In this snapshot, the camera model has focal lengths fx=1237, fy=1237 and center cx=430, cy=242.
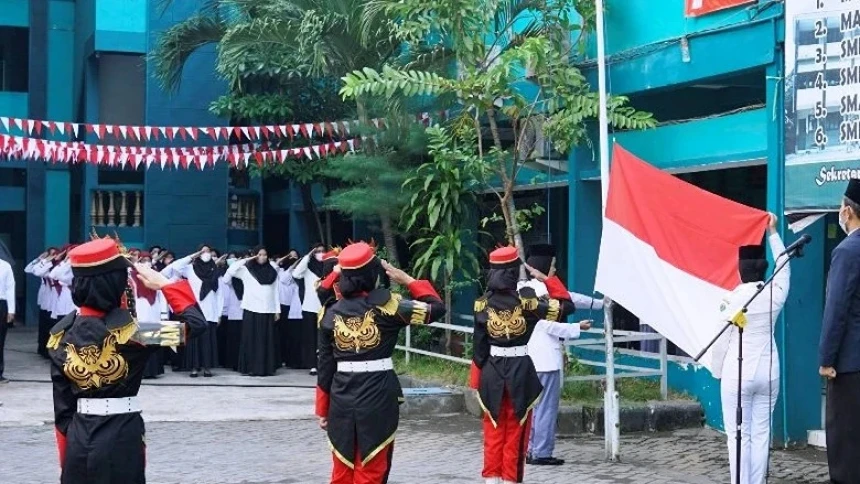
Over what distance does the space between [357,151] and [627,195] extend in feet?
25.3

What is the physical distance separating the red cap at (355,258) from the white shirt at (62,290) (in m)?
11.8

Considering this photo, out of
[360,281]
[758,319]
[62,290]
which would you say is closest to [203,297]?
[62,290]

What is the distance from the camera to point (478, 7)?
1320cm

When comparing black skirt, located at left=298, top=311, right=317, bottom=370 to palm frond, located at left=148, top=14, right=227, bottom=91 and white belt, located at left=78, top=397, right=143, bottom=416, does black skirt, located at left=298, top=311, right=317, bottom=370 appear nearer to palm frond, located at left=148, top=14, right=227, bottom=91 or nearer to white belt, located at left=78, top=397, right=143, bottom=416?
palm frond, located at left=148, top=14, right=227, bottom=91

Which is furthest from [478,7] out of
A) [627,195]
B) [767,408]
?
[767,408]

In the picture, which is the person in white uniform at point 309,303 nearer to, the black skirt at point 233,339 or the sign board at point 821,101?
the black skirt at point 233,339

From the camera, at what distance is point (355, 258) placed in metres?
7.56

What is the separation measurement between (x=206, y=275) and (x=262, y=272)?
934mm

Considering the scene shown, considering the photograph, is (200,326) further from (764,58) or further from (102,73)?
(102,73)

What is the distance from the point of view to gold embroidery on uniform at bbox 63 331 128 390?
20.3ft

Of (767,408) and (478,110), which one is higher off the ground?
(478,110)

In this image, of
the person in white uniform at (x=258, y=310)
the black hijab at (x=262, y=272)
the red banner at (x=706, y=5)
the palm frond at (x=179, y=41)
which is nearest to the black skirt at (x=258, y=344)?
the person in white uniform at (x=258, y=310)

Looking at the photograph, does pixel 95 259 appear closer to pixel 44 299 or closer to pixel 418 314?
pixel 418 314

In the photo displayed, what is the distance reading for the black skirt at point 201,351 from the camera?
60.7ft
